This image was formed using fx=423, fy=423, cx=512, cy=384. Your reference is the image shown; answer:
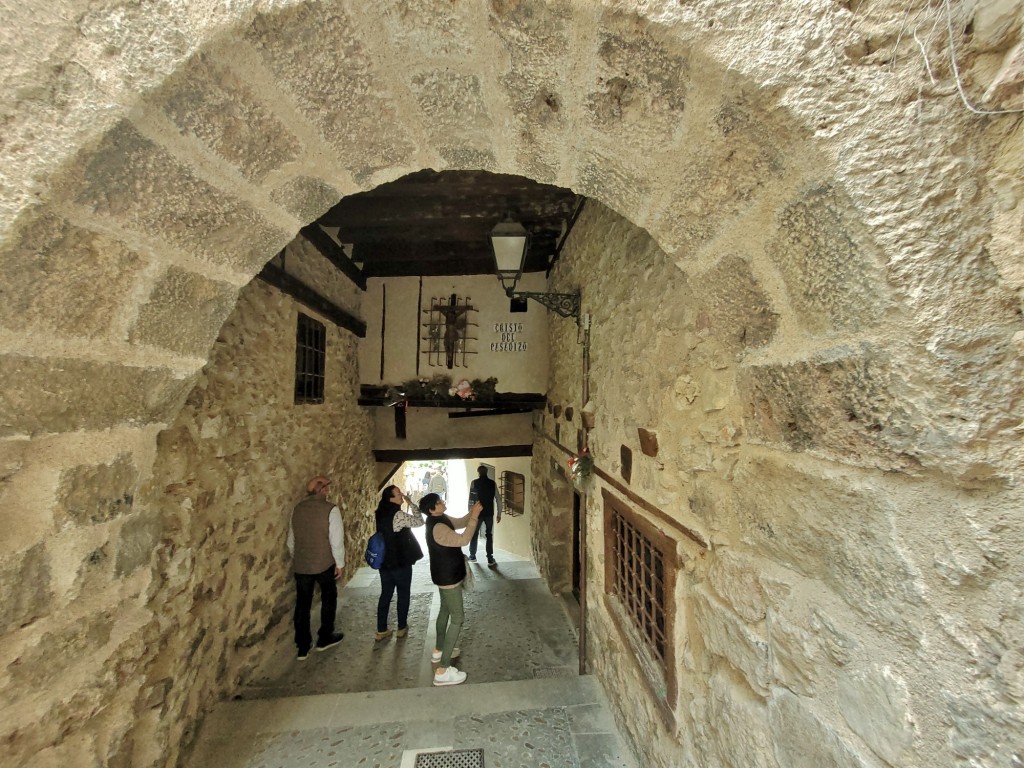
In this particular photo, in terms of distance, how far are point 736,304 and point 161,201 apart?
124 cm

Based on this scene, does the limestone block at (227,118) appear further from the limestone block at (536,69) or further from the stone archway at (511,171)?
the limestone block at (536,69)

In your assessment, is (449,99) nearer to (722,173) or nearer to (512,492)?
(722,173)

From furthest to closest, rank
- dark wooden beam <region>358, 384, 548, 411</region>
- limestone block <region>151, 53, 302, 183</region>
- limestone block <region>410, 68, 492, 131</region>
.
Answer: dark wooden beam <region>358, 384, 548, 411</region> < limestone block <region>410, 68, 492, 131</region> < limestone block <region>151, 53, 302, 183</region>

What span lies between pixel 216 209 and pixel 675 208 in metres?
1.04

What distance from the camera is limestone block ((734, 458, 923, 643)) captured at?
66 cm

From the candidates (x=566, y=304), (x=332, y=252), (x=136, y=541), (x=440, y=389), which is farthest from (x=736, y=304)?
(x=440, y=389)

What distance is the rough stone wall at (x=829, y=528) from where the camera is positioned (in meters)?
0.55

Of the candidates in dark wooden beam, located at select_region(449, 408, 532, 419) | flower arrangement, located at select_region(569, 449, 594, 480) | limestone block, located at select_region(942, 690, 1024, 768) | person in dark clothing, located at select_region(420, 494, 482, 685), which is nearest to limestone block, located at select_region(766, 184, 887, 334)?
limestone block, located at select_region(942, 690, 1024, 768)

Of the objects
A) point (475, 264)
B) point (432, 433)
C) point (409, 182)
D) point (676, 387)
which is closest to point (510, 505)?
point (432, 433)

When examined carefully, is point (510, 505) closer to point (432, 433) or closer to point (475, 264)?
point (432, 433)

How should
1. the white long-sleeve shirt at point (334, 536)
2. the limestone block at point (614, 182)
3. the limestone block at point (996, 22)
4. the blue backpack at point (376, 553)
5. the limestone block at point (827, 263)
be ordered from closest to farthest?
the limestone block at point (996, 22) < the limestone block at point (827, 263) < the limestone block at point (614, 182) < the white long-sleeve shirt at point (334, 536) < the blue backpack at point (376, 553)

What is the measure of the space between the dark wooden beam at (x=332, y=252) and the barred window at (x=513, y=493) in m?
4.94

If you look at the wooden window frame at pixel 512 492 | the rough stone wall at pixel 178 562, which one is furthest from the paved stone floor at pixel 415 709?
the wooden window frame at pixel 512 492

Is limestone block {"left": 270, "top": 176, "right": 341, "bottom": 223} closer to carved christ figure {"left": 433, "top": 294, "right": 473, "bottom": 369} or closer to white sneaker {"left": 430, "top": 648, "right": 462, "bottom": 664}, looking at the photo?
white sneaker {"left": 430, "top": 648, "right": 462, "bottom": 664}
